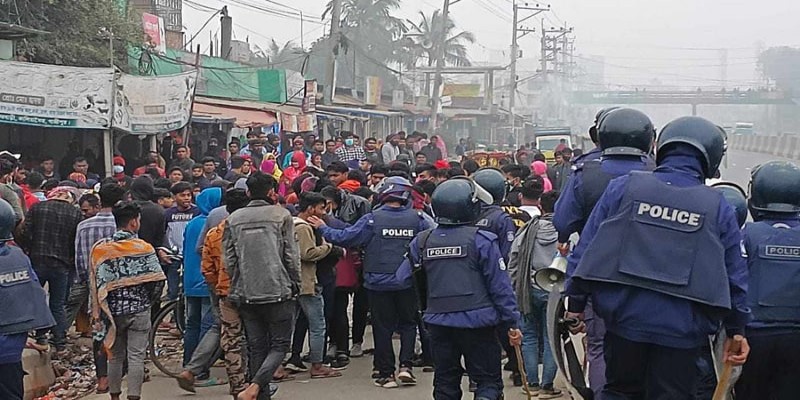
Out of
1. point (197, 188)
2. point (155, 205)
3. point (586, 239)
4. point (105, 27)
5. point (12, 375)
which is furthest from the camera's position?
point (105, 27)

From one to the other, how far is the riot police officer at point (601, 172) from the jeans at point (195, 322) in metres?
4.01

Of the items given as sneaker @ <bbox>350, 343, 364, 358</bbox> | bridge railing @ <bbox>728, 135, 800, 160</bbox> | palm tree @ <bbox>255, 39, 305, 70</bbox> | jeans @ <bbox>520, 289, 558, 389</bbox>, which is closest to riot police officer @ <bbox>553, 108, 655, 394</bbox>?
jeans @ <bbox>520, 289, 558, 389</bbox>

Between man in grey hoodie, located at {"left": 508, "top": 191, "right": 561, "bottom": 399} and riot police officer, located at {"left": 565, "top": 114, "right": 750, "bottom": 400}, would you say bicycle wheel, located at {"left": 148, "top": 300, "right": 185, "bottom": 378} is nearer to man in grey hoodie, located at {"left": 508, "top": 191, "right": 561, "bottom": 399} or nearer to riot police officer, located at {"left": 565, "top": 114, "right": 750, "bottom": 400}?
man in grey hoodie, located at {"left": 508, "top": 191, "right": 561, "bottom": 399}

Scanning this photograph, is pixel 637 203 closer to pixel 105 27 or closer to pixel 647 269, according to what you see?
pixel 647 269

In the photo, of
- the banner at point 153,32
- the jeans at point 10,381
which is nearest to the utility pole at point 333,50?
the banner at point 153,32

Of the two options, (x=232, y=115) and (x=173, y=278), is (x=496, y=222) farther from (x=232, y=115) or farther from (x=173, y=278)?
(x=232, y=115)

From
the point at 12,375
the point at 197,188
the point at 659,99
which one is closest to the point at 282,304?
the point at 12,375

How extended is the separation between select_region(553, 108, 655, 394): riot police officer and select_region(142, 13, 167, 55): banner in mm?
22000

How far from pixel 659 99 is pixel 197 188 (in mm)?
97955

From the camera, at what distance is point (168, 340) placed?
1056 centimetres

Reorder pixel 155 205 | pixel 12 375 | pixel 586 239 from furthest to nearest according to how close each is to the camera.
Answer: pixel 155 205 → pixel 12 375 → pixel 586 239

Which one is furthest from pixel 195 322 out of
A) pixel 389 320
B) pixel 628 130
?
pixel 628 130

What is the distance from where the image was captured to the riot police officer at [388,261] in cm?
846

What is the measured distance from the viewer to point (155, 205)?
363 inches
